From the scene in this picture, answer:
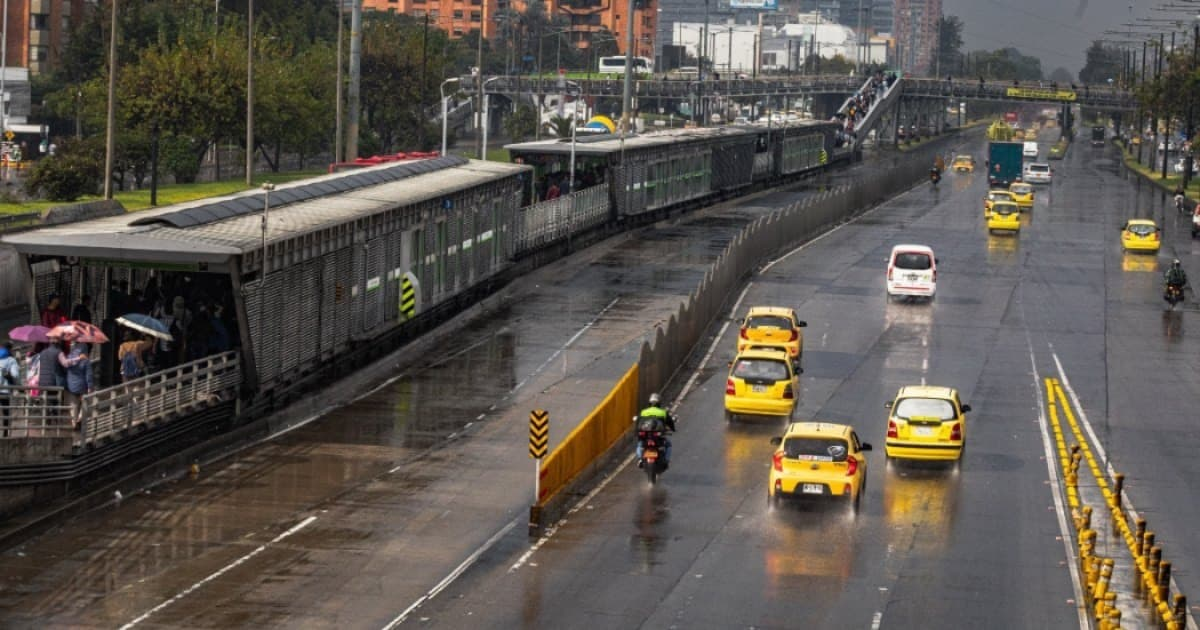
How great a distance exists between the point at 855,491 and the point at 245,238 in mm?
12585

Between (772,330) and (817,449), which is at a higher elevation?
(772,330)

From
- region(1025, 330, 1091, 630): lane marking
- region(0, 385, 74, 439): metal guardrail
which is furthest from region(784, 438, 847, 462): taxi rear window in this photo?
region(0, 385, 74, 439): metal guardrail

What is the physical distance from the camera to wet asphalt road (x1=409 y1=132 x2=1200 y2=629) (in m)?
26.8

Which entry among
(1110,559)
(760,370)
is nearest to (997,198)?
(760,370)

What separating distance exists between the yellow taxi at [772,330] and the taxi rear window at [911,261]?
1367 cm

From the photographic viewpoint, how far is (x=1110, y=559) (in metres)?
28.0

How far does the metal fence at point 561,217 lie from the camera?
6594 centimetres

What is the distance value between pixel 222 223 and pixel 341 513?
9397 millimetres

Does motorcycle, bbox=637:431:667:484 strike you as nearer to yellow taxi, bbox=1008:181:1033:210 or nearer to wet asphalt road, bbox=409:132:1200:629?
wet asphalt road, bbox=409:132:1200:629

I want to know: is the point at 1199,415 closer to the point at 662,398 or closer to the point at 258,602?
the point at 662,398

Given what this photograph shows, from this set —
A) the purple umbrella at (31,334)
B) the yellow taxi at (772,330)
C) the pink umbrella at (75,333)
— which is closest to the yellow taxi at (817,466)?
the pink umbrella at (75,333)

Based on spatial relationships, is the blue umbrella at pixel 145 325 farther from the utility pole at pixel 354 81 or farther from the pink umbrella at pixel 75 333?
the utility pole at pixel 354 81

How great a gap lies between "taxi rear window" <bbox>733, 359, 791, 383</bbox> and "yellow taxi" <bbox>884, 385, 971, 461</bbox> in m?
4.81

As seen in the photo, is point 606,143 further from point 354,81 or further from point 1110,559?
point 1110,559
